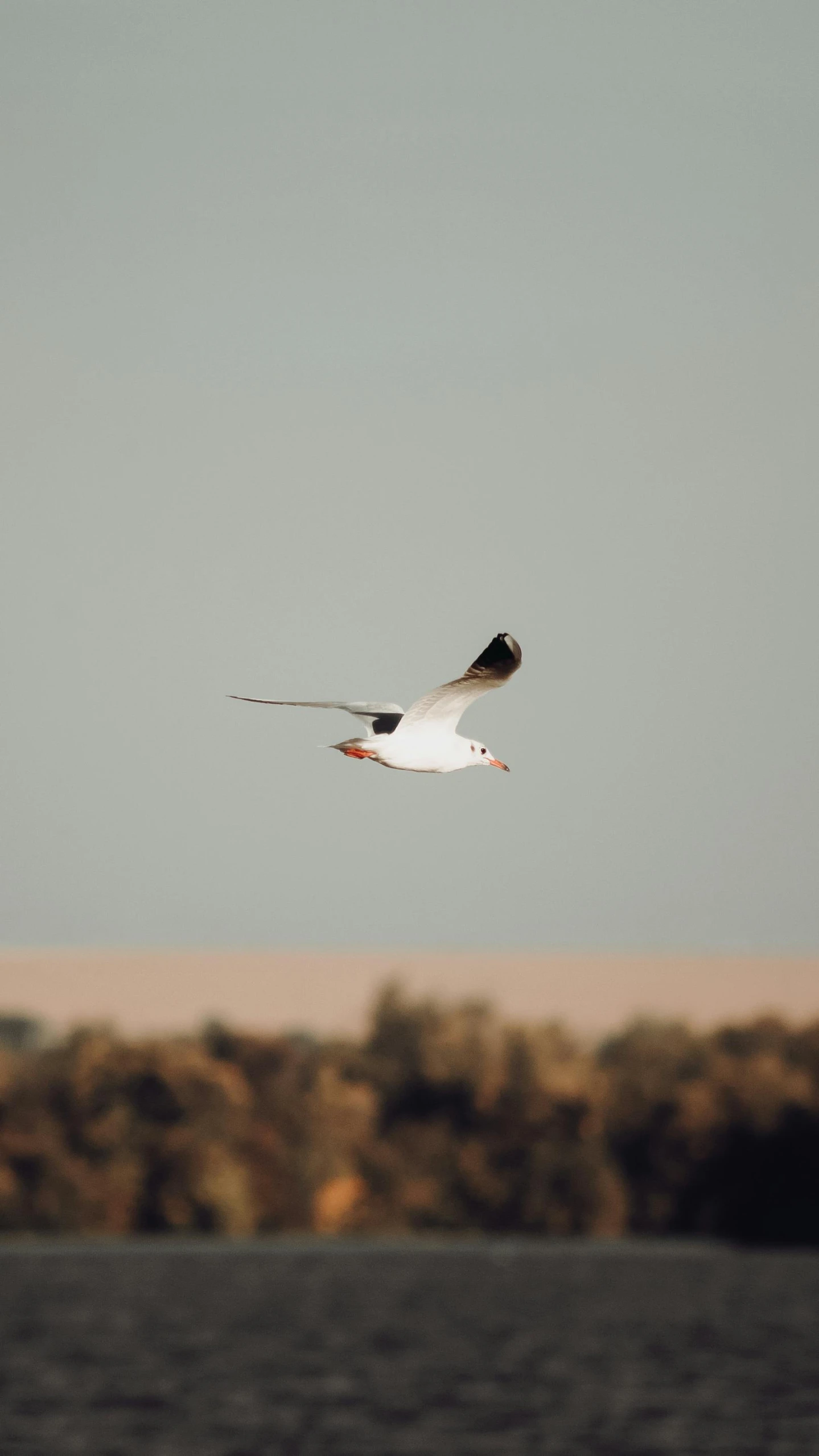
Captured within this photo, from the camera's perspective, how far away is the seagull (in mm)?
13430

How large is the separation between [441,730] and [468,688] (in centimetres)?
39

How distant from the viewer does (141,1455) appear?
199625 millimetres

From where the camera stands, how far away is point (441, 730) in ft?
45.8

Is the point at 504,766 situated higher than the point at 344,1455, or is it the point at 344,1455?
the point at 504,766

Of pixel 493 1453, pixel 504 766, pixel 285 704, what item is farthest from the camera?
pixel 493 1453

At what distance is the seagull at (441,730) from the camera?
13430 mm

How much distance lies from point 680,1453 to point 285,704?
197675 mm

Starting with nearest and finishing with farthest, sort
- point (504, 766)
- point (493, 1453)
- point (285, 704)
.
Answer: point (285, 704) → point (504, 766) → point (493, 1453)

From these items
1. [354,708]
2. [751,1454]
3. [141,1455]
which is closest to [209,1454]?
[141,1455]

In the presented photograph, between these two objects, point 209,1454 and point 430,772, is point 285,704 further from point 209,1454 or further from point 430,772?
point 209,1454

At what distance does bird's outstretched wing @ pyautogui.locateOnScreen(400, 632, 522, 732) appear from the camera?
13.4 m

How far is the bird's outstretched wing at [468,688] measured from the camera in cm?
1344

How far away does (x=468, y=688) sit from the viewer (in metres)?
13.7

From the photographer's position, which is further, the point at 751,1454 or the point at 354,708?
the point at 751,1454
